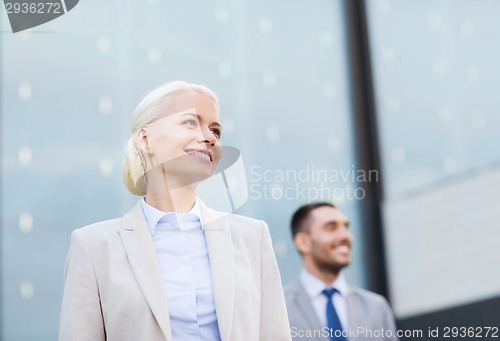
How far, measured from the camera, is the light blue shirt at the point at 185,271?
1.75 meters

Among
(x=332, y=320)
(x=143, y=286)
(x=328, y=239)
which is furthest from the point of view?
(x=328, y=239)

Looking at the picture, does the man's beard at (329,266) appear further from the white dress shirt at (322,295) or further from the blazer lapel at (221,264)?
the blazer lapel at (221,264)

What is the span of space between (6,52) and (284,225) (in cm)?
121

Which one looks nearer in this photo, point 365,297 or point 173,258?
point 173,258

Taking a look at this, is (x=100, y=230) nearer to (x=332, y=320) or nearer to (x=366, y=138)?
(x=332, y=320)

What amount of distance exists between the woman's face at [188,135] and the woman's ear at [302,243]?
1276 mm

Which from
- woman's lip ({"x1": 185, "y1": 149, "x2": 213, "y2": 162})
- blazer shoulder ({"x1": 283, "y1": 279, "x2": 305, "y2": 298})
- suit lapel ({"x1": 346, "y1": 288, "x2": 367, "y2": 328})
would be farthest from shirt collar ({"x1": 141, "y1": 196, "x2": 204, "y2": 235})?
suit lapel ({"x1": 346, "y1": 288, "x2": 367, "y2": 328})

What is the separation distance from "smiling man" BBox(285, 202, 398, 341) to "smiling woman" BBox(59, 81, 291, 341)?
1.21 meters

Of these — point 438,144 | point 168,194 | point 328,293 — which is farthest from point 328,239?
point 168,194

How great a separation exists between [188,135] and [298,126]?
1.38 metres

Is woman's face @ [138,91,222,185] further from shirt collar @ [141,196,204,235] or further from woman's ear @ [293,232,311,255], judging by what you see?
woman's ear @ [293,232,311,255]

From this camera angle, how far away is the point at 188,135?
1938 millimetres

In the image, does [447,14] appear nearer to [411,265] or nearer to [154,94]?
[411,265]

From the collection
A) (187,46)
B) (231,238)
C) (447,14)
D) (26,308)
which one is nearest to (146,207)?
(231,238)
